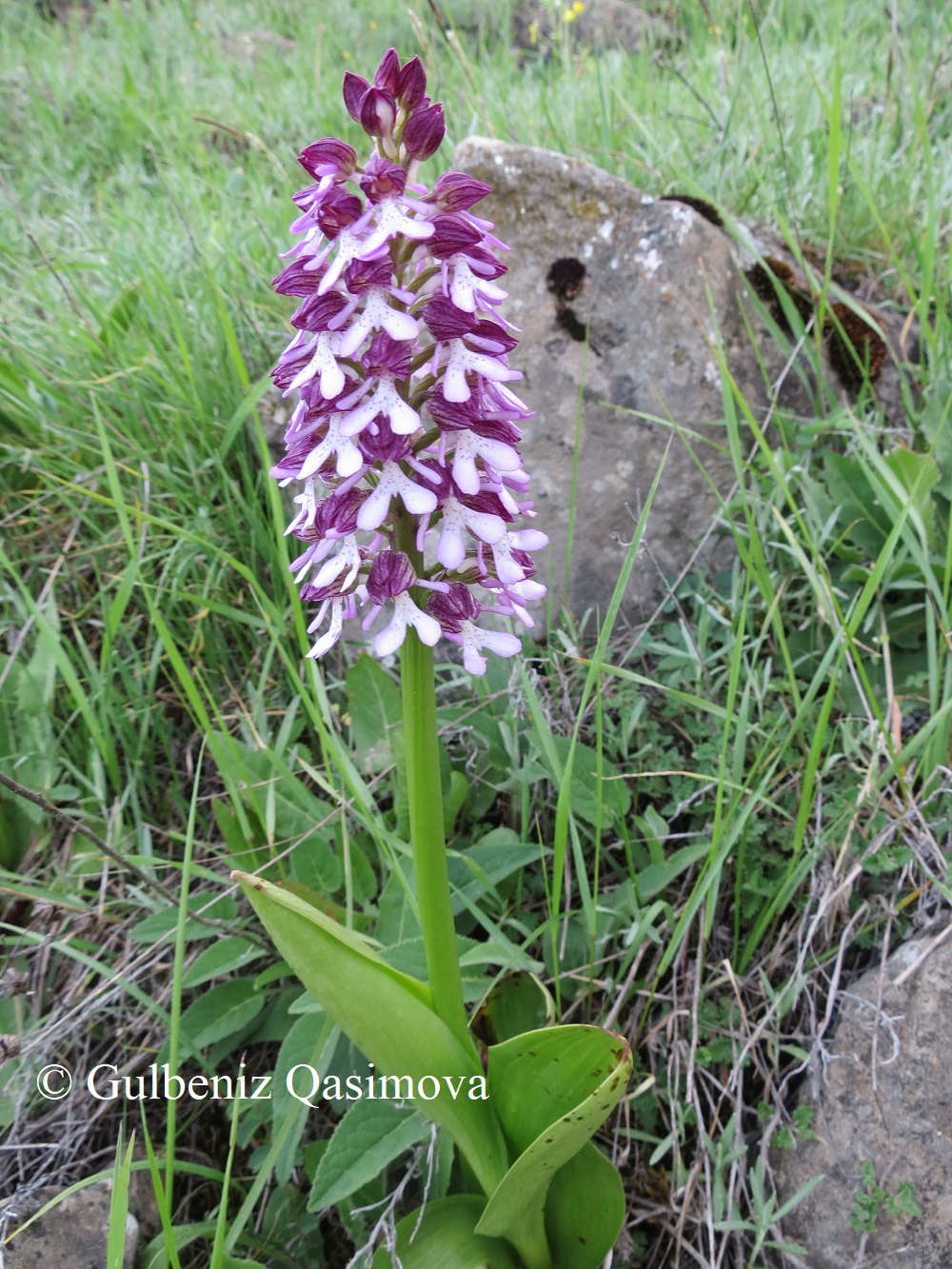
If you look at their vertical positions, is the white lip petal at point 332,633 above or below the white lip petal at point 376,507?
below

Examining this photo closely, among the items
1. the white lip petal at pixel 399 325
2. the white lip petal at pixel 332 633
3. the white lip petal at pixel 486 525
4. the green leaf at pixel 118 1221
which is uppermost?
the white lip petal at pixel 399 325

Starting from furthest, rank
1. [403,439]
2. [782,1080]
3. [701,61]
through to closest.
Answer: [701,61]
[782,1080]
[403,439]

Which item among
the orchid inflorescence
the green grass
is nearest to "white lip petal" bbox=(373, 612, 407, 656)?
the orchid inflorescence

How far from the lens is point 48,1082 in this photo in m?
1.78

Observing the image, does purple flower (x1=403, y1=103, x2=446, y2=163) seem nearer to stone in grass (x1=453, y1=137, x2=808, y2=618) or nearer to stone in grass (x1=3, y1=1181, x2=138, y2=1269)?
stone in grass (x1=453, y1=137, x2=808, y2=618)

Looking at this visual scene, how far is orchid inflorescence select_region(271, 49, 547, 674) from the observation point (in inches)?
42.3

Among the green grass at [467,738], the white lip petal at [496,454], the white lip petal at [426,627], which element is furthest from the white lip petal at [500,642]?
the green grass at [467,738]

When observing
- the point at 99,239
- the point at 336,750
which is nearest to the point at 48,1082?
the point at 336,750

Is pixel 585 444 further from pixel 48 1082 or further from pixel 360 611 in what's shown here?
pixel 48 1082

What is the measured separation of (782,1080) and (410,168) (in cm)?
172

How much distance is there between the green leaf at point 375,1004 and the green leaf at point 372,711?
2.67 ft

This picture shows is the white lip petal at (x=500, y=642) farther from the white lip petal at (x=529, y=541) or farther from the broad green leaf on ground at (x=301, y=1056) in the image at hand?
the broad green leaf on ground at (x=301, y=1056)

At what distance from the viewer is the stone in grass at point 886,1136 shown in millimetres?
1474

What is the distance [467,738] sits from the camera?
212 centimetres
